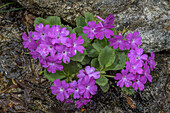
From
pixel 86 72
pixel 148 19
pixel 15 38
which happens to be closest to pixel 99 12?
pixel 148 19

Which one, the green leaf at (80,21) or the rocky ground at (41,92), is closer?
the rocky ground at (41,92)

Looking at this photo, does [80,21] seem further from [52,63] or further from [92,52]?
[52,63]

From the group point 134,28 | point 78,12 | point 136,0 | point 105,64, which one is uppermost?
point 136,0

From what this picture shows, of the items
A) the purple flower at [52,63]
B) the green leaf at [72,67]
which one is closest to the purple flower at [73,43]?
the purple flower at [52,63]

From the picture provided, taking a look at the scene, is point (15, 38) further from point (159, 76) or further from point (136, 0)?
point (159, 76)

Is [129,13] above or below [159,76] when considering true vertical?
above

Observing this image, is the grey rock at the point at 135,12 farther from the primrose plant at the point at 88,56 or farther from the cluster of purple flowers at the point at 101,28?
the cluster of purple flowers at the point at 101,28
